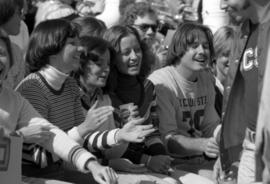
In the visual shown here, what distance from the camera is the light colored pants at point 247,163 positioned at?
4.14 m

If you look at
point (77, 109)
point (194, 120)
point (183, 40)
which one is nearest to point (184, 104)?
point (194, 120)

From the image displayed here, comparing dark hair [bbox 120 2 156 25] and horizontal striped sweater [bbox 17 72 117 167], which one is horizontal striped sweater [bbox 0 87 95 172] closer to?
horizontal striped sweater [bbox 17 72 117 167]

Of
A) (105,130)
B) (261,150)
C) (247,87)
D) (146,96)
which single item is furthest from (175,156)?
(261,150)

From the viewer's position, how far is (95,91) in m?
5.16

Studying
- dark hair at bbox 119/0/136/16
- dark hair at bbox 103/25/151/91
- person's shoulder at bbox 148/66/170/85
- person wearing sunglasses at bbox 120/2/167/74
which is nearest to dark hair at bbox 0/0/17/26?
dark hair at bbox 103/25/151/91

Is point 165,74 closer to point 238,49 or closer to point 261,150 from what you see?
point 238,49

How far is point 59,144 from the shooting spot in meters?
4.28

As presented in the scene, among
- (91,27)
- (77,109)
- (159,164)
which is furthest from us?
(91,27)

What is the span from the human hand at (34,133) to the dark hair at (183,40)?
1.90 m

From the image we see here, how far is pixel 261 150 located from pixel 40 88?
1.83 metres

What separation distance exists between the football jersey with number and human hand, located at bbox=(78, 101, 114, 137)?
117cm

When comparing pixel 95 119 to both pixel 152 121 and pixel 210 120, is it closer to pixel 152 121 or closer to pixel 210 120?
pixel 152 121

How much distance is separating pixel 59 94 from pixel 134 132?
0.61 meters

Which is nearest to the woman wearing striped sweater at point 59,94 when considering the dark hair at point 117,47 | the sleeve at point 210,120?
the dark hair at point 117,47
